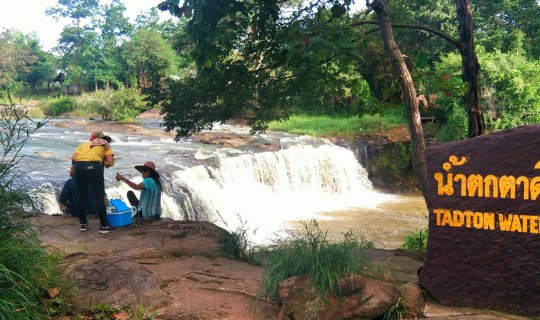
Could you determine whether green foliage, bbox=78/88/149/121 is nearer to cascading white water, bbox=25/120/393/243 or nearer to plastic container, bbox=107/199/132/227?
cascading white water, bbox=25/120/393/243

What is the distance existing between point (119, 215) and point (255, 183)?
30.4ft

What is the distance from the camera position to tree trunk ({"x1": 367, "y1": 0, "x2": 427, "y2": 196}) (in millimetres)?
5727

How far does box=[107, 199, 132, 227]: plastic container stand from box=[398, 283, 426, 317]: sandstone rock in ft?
13.1

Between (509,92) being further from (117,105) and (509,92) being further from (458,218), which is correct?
(117,105)

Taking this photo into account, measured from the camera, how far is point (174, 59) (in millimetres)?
45969

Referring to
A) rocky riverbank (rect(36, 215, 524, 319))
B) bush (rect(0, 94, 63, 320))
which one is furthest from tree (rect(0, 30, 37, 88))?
bush (rect(0, 94, 63, 320))

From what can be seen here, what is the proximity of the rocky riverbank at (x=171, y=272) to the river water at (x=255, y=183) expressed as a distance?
381 centimetres

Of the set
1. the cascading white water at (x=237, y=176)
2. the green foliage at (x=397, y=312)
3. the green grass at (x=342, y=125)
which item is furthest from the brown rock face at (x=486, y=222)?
the green grass at (x=342, y=125)

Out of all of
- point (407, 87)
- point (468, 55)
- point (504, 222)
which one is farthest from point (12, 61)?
point (504, 222)

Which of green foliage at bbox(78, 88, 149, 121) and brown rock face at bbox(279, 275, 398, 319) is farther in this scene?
green foliage at bbox(78, 88, 149, 121)

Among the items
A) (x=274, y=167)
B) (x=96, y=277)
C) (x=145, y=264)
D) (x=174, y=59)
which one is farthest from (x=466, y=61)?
(x=174, y=59)

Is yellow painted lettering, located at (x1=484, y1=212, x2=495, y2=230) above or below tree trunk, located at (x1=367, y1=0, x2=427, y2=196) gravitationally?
below

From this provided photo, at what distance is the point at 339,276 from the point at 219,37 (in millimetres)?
3671

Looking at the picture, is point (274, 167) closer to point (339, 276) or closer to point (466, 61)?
point (466, 61)
